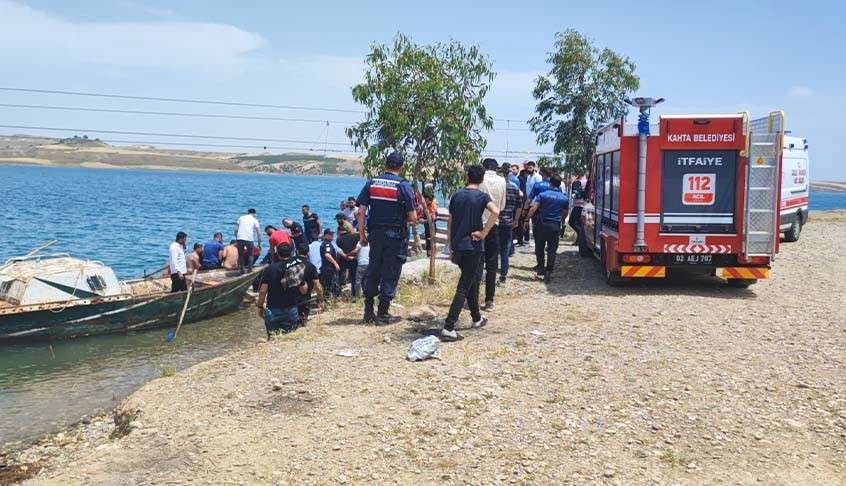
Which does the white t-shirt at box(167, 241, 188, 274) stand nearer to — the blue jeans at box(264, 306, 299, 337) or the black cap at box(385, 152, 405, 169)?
the blue jeans at box(264, 306, 299, 337)

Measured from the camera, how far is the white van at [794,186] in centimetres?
1958

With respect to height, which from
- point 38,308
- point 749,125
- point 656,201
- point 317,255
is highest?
point 749,125

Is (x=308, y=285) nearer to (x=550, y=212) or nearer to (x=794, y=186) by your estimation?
(x=550, y=212)

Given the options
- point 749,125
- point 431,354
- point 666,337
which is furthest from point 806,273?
point 431,354

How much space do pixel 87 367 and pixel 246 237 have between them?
7.40 meters

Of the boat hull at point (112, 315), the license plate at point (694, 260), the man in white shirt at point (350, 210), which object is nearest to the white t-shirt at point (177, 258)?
the boat hull at point (112, 315)

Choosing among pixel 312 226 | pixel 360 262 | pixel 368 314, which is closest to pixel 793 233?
pixel 360 262

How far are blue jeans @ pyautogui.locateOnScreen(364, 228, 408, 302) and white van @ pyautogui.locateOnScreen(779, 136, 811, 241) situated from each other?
45.7 ft

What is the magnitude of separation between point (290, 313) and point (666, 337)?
4.66m

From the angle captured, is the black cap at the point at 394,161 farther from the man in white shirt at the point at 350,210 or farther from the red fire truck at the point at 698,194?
the man in white shirt at the point at 350,210

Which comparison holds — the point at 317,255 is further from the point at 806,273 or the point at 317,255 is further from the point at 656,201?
the point at 806,273

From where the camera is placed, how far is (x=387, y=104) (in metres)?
Result: 13.1

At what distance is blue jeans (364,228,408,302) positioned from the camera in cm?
921

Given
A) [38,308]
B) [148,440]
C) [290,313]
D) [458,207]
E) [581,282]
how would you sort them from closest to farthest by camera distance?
1. [148,440]
2. [458,207]
3. [290,313]
4. [581,282]
5. [38,308]
